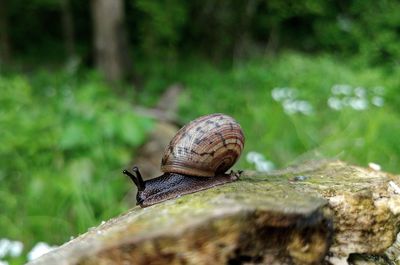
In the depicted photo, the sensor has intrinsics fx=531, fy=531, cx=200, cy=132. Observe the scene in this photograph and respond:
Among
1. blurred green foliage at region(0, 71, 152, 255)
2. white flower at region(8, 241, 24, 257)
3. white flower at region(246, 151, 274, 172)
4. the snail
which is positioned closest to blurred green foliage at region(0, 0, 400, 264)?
blurred green foliage at region(0, 71, 152, 255)

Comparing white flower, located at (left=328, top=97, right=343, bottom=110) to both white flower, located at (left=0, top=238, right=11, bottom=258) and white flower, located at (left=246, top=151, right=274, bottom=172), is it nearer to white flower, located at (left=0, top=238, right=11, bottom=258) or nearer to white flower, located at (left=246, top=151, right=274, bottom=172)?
white flower, located at (left=246, top=151, right=274, bottom=172)

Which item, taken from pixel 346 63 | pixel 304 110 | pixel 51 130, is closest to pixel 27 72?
pixel 346 63

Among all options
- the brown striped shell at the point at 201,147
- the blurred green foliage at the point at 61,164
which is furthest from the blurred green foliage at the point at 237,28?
the brown striped shell at the point at 201,147

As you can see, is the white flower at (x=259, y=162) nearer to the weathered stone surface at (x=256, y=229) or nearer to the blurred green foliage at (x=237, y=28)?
the weathered stone surface at (x=256, y=229)

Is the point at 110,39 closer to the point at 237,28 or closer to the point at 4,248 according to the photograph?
the point at 237,28

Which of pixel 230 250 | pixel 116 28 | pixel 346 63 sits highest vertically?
pixel 116 28

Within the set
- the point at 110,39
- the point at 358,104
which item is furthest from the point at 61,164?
the point at 110,39

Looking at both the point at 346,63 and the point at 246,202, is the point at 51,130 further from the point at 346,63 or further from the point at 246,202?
the point at 346,63
